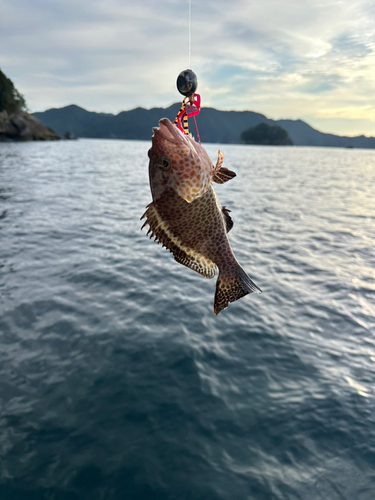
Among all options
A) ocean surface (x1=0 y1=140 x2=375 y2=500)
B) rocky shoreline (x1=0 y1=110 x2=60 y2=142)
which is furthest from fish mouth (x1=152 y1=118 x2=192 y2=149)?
rocky shoreline (x1=0 y1=110 x2=60 y2=142)

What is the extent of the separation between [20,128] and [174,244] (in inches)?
5465

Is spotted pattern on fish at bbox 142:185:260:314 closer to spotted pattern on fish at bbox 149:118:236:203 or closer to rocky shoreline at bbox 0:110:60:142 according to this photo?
spotted pattern on fish at bbox 149:118:236:203

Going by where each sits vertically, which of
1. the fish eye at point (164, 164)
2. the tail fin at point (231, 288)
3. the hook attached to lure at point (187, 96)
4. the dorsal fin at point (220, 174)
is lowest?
the tail fin at point (231, 288)

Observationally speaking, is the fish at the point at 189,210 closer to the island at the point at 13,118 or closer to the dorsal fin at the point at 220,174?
the dorsal fin at the point at 220,174

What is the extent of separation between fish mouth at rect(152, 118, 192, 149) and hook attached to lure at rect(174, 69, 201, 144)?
0.39 meters

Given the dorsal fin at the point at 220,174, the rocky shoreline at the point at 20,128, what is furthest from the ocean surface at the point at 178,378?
the rocky shoreline at the point at 20,128

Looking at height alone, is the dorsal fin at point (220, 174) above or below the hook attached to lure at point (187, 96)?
below

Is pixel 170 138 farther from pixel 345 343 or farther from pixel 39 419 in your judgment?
pixel 345 343

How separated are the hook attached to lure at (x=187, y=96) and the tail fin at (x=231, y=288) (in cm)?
153

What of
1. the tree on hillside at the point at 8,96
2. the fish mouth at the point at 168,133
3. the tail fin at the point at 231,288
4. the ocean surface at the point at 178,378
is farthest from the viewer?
the tree on hillside at the point at 8,96

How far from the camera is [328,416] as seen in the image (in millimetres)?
7930

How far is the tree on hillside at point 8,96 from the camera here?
10988cm

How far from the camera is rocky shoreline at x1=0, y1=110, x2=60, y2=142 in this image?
11319 centimetres

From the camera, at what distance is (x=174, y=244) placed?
3107mm
